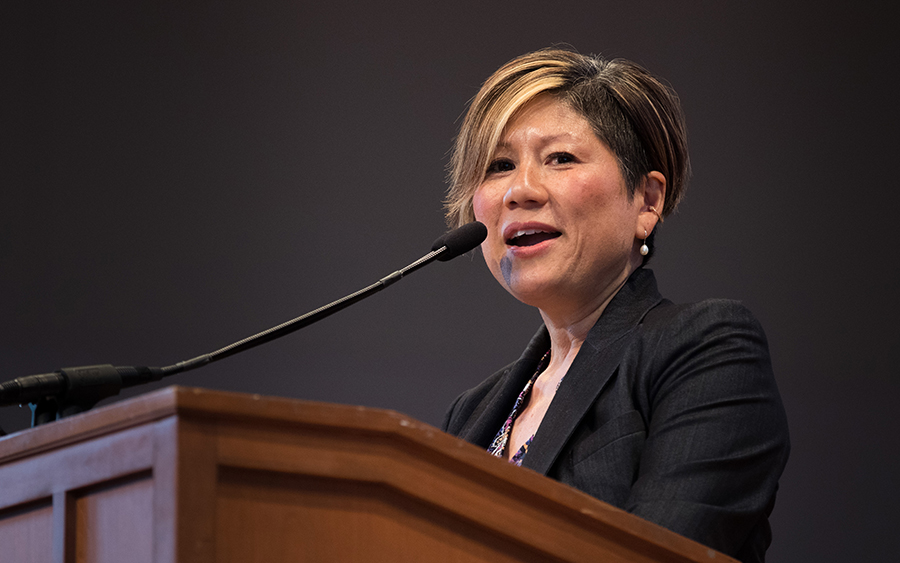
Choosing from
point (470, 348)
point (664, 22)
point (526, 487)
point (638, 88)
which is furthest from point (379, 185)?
point (526, 487)

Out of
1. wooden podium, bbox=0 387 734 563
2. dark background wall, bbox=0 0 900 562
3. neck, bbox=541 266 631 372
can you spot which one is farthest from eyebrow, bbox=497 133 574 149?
dark background wall, bbox=0 0 900 562

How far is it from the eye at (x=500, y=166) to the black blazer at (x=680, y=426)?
0.37 meters

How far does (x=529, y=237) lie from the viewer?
1674 mm

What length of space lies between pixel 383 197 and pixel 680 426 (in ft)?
6.52

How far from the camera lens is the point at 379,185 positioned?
122 inches

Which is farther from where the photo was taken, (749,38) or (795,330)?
(749,38)

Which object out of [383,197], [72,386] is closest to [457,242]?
[72,386]

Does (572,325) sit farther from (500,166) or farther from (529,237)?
(500,166)

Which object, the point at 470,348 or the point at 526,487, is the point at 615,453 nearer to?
the point at 526,487

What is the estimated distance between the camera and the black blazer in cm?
117

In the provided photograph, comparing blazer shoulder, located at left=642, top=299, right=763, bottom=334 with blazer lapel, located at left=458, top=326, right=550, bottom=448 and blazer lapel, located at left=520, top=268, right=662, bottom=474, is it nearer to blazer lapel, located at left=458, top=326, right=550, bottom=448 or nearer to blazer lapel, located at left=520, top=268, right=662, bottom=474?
blazer lapel, located at left=520, top=268, right=662, bottom=474

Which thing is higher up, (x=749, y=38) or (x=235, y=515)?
(x=749, y=38)

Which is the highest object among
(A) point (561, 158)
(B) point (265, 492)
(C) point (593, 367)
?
(A) point (561, 158)

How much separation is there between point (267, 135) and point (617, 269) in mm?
1733
